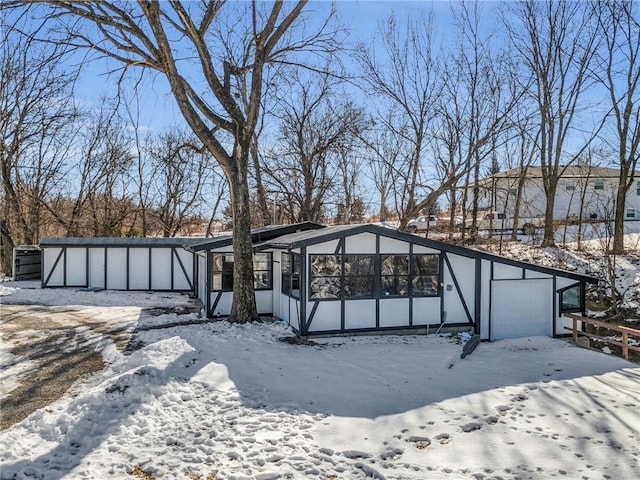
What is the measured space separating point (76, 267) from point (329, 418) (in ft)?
54.1

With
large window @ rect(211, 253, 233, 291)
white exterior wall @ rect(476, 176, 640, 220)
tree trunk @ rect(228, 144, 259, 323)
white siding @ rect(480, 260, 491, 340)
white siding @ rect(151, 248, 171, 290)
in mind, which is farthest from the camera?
white exterior wall @ rect(476, 176, 640, 220)

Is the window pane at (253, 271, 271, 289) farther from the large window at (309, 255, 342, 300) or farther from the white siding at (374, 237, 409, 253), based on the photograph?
the white siding at (374, 237, 409, 253)

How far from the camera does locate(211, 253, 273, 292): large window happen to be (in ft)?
41.4

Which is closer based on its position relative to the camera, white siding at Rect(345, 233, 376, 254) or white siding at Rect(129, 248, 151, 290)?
white siding at Rect(345, 233, 376, 254)

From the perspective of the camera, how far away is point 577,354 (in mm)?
9781

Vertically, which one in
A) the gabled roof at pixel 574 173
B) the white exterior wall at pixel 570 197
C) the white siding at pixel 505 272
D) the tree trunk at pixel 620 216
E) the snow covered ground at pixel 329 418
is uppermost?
the gabled roof at pixel 574 173

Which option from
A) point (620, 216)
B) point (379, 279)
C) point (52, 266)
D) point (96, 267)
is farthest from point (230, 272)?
point (620, 216)

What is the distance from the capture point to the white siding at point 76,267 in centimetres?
1875

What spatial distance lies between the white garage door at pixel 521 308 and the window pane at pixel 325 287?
167 inches

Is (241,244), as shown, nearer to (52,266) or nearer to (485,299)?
(485,299)

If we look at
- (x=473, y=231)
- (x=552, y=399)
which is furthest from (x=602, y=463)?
(x=473, y=231)

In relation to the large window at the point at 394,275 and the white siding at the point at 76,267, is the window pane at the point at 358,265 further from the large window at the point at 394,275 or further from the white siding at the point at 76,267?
the white siding at the point at 76,267

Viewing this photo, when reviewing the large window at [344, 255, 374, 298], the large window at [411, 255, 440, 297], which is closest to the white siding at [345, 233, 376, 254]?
the large window at [344, 255, 374, 298]

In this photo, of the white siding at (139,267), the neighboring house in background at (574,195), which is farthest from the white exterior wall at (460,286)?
the neighboring house in background at (574,195)
